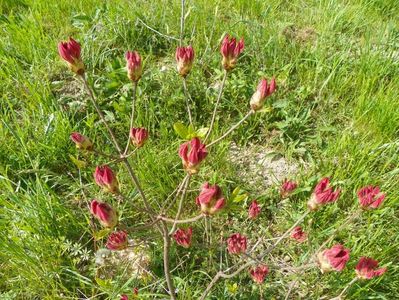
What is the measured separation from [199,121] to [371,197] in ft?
3.95

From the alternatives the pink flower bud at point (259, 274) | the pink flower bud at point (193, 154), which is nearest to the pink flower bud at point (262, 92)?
the pink flower bud at point (193, 154)

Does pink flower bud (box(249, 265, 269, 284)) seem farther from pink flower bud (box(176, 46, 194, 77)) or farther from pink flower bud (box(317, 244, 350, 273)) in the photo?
pink flower bud (box(176, 46, 194, 77))

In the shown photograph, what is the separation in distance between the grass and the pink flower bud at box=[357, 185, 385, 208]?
364 millimetres

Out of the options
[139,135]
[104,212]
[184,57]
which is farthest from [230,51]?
[104,212]

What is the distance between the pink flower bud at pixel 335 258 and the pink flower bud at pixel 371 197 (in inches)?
9.5

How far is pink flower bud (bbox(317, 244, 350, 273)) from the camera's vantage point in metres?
1.15

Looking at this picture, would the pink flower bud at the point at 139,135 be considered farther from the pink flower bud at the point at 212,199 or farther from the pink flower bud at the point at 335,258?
the pink flower bud at the point at 335,258

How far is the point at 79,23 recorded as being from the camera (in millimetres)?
2775

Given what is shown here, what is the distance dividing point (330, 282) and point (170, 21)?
6.09 ft

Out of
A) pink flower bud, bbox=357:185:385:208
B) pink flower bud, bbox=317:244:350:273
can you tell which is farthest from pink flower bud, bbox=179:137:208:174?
pink flower bud, bbox=357:185:385:208

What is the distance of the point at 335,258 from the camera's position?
1162mm

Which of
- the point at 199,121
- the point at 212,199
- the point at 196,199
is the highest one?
the point at 212,199

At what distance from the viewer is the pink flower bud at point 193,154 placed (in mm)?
1033

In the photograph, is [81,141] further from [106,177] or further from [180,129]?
[180,129]
